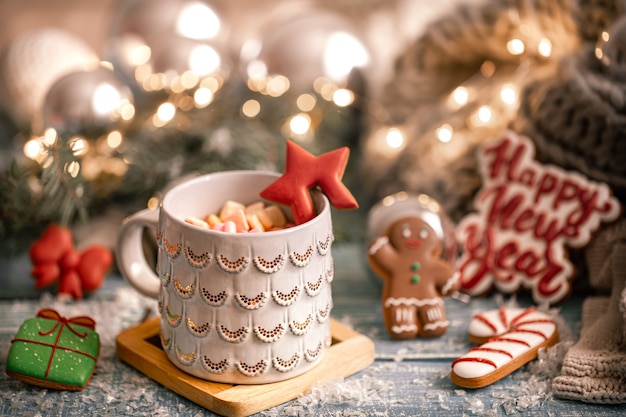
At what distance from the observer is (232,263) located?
0.76 m

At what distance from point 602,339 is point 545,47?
1.51ft

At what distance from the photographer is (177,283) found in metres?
0.80

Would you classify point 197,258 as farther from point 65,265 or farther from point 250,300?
point 65,265

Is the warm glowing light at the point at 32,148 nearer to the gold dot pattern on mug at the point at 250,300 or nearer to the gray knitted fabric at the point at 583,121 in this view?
the gold dot pattern on mug at the point at 250,300

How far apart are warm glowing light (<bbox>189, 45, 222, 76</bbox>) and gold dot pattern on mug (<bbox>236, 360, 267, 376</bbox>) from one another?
65 centimetres

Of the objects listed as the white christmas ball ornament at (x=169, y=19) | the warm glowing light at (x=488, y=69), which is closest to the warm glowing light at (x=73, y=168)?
the white christmas ball ornament at (x=169, y=19)

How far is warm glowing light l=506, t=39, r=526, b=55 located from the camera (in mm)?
1175

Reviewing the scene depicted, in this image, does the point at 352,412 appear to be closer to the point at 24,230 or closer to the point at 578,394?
the point at 578,394

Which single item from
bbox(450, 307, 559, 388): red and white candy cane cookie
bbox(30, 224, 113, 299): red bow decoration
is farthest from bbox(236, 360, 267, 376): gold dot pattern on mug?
bbox(30, 224, 113, 299): red bow decoration

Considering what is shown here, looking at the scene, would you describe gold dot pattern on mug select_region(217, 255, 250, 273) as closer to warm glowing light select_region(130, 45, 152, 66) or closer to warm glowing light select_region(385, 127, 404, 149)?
warm glowing light select_region(385, 127, 404, 149)

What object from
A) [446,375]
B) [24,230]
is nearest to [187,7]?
[24,230]

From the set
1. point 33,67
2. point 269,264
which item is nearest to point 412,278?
point 269,264

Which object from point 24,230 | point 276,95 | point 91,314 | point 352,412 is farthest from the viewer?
point 276,95

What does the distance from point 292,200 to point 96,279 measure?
342 millimetres
